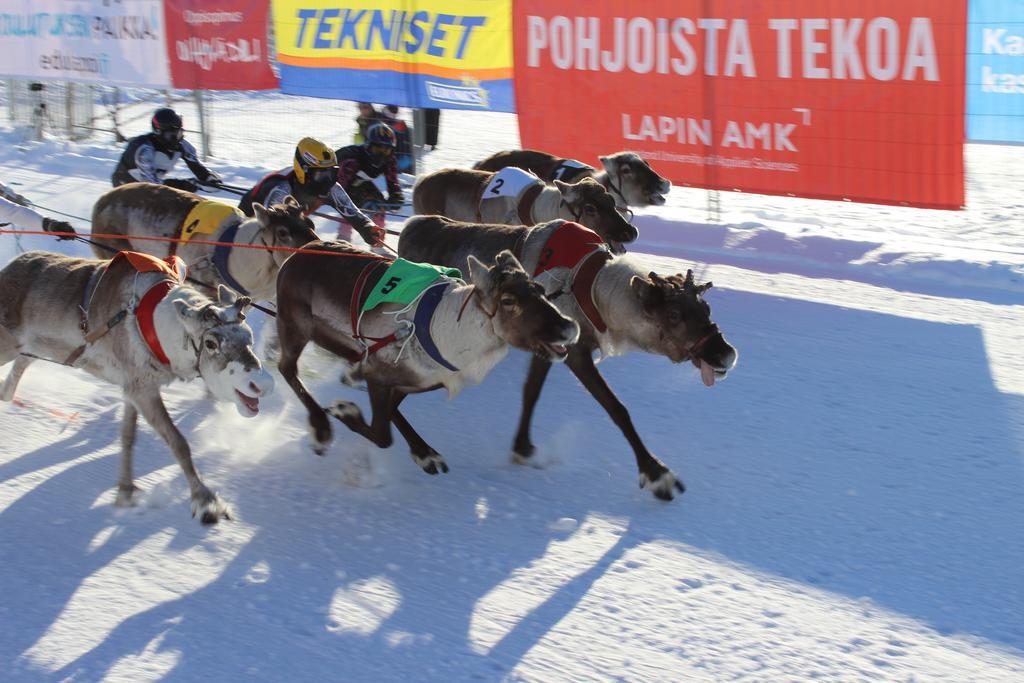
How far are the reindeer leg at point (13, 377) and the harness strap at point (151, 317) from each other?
158 centimetres

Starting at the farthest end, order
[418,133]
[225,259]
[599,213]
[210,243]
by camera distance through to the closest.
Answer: [418,133]
[599,213]
[225,259]
[210,243]

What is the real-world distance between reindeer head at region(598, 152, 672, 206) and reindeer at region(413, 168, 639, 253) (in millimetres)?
597

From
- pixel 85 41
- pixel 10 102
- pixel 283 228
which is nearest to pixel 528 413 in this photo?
pixel 283 228

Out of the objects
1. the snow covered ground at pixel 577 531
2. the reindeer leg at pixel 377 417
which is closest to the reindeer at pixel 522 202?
the snow covered ground at pixel 577 531

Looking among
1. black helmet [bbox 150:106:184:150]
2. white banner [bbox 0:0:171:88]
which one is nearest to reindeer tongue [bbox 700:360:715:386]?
black helmet [bbox 150:106:184:150]

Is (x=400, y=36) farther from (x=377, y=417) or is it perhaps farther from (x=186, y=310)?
(x=186, y=310)

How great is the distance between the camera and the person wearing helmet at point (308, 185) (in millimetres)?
8492

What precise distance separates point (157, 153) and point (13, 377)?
340 cm

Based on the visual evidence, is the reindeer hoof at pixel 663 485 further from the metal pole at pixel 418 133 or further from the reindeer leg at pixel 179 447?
the metal pole at pixel 418 133

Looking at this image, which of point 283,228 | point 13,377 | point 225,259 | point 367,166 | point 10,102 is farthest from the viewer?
point 10,102

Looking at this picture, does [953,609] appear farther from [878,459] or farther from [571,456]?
[571,456]

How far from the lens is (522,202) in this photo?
8.73m

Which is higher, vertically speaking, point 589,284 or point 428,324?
point 589,284

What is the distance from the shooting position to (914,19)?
9984 millimetres
